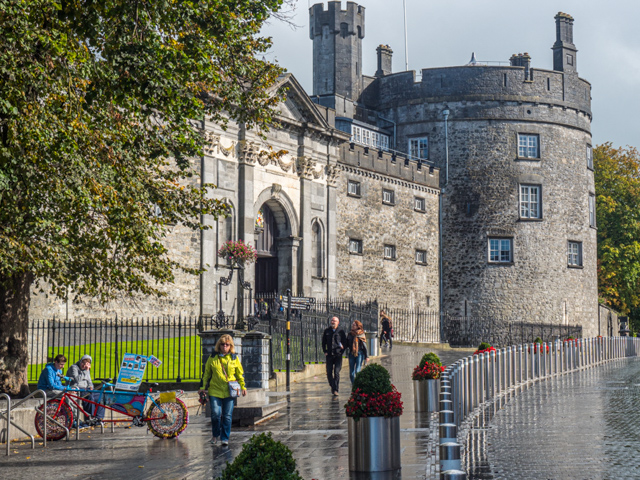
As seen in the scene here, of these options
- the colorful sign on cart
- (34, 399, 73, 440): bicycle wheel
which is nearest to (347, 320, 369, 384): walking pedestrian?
the colorful sign on cart

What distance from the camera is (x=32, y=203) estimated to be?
12891 mm

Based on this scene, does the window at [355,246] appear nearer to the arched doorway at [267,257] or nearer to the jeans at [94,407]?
the arched doorway at [267,257]

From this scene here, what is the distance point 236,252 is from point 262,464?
997 inches

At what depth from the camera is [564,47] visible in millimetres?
47844

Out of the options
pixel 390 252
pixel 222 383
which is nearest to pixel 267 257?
pixel 390 252

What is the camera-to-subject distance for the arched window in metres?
36.9

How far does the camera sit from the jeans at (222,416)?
12.4 m

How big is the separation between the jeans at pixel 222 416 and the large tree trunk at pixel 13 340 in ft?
16.2

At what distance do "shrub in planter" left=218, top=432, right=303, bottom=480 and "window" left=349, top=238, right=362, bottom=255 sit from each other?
3309cm

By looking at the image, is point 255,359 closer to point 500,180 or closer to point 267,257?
point 267,257

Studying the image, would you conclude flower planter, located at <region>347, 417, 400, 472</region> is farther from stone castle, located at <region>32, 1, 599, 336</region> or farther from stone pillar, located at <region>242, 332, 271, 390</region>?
stone castle, located at <region>32, 1, 599, 336</region>

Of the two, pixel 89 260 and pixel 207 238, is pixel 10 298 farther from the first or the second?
pixel 207 238

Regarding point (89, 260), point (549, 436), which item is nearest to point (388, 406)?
point (549, 436)

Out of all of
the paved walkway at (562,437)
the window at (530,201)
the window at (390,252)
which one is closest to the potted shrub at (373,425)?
the paved walkway at (562,437)
